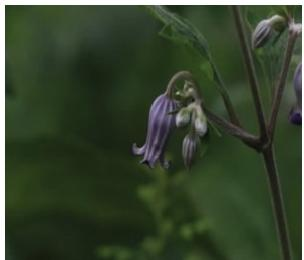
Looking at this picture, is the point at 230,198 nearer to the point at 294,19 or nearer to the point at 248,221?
the point at 248,221

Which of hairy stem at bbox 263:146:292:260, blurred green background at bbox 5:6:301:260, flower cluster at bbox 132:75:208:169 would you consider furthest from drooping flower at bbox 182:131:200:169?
blurred green background at bbox 5:6:301:260

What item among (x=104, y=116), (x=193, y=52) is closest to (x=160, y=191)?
(x=104, y=116)

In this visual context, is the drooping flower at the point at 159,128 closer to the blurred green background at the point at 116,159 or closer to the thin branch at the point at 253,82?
the thin branch at the point at 253,82

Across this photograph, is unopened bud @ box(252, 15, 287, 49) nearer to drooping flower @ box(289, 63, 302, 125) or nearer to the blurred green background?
drooping flower @ box(289, 63, 302, 125)

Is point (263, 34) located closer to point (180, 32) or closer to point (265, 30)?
point (265, 30)

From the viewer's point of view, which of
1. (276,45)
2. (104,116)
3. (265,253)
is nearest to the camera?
(276,45)

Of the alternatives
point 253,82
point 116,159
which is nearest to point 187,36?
point 253,82

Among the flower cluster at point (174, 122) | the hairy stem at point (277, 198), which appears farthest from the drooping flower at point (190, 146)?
the hairy stem at point (277, 198)
